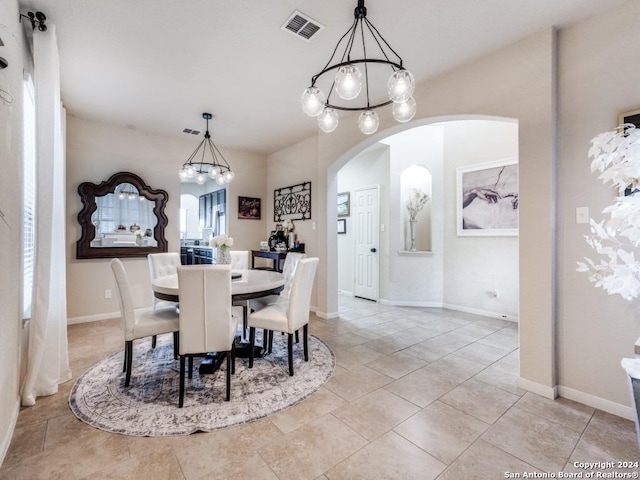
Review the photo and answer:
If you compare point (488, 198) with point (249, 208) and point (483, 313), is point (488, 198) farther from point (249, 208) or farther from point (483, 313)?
point (249, 208)

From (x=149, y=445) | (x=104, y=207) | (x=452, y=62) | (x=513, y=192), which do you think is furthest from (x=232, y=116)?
(x=513, y=192)

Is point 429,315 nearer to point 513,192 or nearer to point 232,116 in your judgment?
point 513,192

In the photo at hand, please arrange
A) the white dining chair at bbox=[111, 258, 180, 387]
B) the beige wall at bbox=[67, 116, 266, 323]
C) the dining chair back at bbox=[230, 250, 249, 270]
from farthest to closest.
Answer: the beige wall at bbox=[67, 116, 266, 323]
the dining chair back at bbox=[230, 250, 249, 270]
the white dining chair at bbox=[111, 258, 180, 387]

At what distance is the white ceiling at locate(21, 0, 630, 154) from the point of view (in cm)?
205

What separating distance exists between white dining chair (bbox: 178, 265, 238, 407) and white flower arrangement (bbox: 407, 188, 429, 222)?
4023mm

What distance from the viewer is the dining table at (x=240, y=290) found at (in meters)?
2.36

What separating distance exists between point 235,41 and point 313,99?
113 cm

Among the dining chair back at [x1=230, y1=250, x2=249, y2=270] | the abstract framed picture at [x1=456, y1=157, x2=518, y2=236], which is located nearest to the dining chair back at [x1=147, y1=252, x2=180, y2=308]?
the dining chair back at [x1=230, y1=250, x2=249, y2=270]

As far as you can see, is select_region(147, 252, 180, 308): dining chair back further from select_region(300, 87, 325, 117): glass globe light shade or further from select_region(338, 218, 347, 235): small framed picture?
select_region(338, 218, 347, 235): small framed picture

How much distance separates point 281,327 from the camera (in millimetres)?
2557

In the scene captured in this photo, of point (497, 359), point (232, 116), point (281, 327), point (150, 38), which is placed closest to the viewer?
point (150, 38)

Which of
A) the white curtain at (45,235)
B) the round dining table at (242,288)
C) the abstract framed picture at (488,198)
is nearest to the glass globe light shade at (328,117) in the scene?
the round dining table at (242,288)

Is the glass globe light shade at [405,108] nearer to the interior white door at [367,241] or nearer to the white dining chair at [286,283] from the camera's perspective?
the white dining chair at [286,283]

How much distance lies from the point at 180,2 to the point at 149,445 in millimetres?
2818
